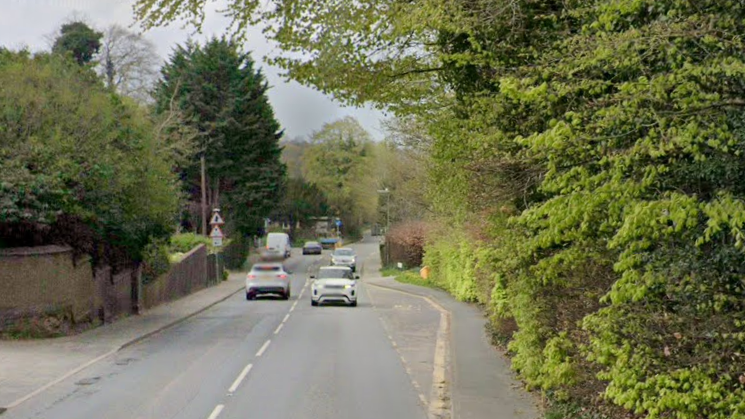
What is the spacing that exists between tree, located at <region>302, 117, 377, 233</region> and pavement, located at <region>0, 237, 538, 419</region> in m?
83.6


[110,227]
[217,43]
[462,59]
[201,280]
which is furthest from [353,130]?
[462,59]

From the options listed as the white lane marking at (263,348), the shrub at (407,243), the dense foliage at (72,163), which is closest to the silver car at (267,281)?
the dense foliage at (72,163)

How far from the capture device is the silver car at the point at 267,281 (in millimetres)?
38469

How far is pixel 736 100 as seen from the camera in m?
6.09

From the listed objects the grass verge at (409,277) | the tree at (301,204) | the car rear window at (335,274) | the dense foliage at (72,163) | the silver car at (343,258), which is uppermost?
the tree at (301,204)

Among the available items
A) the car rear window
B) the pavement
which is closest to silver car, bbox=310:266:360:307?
the car rear window

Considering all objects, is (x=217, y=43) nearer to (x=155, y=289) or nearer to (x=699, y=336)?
(x=155, y=289)

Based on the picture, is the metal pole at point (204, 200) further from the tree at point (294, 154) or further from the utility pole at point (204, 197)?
the tree at point (294, 154)

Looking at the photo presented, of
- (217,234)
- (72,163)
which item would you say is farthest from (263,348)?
(217,234)

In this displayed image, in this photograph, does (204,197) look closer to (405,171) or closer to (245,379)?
(405,171)

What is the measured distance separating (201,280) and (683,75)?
41.4 m

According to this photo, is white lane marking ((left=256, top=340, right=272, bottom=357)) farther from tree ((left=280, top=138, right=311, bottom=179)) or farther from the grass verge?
tree ((left=280, top=138, right=311, bottom=179))

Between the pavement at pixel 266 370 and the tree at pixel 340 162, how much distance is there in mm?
Answer: 83571

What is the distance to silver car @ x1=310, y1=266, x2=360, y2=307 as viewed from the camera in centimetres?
3478
